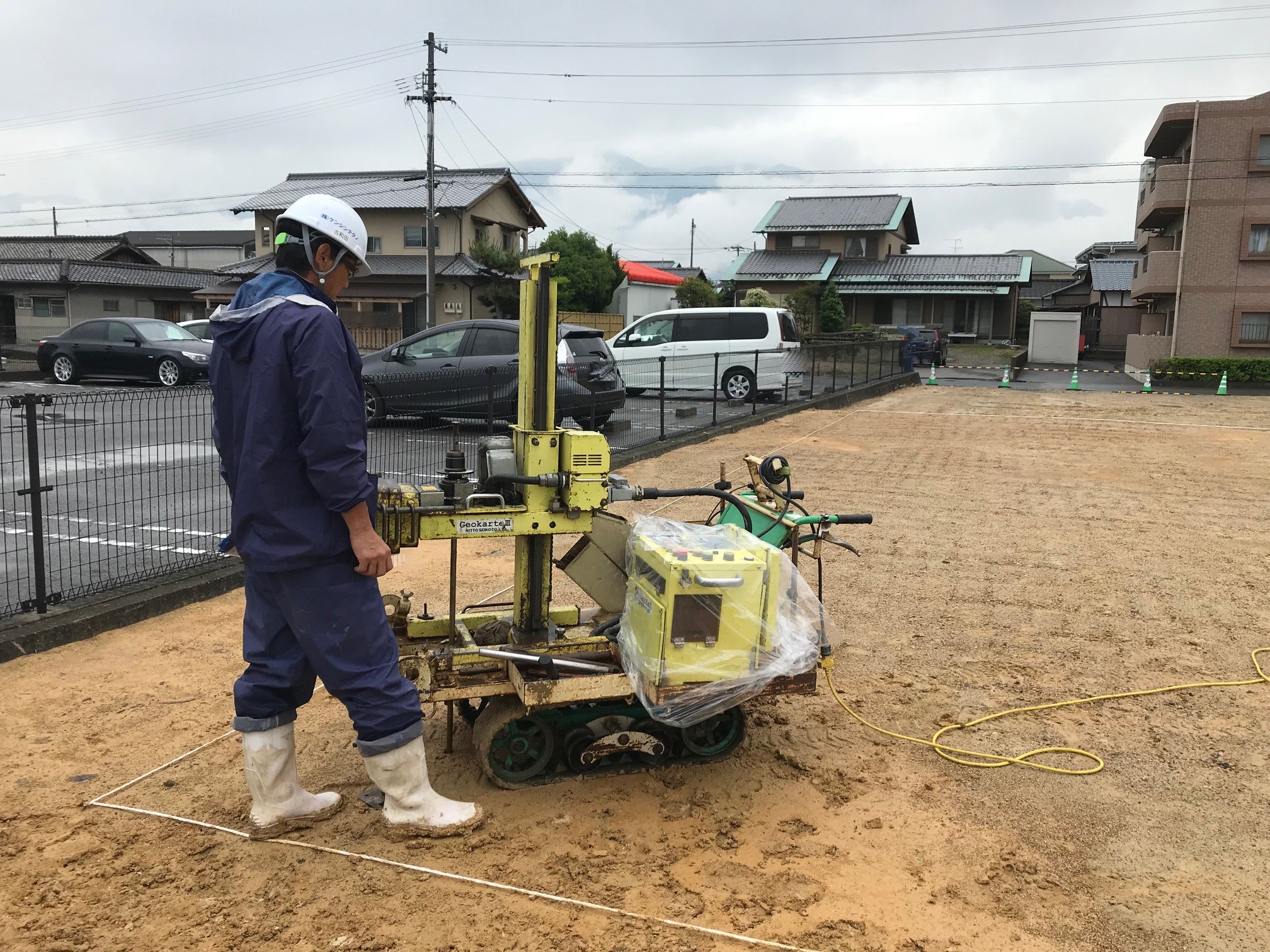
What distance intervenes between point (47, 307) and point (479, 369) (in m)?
31.2

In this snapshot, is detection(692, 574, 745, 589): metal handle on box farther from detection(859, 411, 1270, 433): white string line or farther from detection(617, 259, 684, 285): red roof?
detection(617, 259, 684, 285): red roof

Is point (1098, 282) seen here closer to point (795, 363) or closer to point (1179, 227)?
point (1179, 227)

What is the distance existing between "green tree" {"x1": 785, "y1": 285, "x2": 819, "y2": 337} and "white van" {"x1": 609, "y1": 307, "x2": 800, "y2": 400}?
2204cm

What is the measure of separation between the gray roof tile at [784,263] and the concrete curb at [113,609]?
1647 inches

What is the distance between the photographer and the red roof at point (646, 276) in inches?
1820

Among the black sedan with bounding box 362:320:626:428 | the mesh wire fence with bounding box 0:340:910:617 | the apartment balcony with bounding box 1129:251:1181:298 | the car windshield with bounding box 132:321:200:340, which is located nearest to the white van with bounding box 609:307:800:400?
the mesh wire fence with bounding box 0:340:910:617

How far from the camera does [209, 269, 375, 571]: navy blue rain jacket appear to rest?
9.22 ft

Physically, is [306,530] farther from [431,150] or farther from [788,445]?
[431,150]

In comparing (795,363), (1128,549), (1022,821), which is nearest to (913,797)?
(1022,821)

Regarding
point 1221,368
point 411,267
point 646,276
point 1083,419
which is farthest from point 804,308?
point 1083,419

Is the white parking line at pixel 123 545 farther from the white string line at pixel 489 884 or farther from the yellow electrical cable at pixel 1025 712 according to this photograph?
the yellow electrical cable at pixel 1025 712

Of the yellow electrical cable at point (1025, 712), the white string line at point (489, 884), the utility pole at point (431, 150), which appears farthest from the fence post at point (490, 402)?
the utility pole at point (431, 150)

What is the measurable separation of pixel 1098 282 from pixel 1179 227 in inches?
743

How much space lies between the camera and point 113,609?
207 inches
